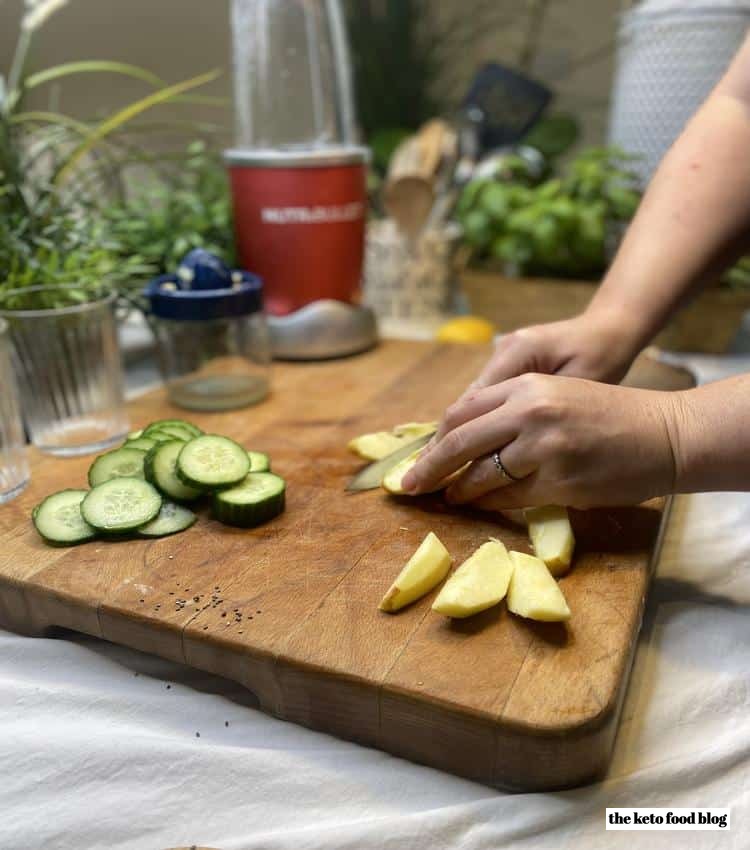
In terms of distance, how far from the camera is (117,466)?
3.21 feet

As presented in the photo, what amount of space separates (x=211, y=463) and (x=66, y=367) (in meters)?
0.39

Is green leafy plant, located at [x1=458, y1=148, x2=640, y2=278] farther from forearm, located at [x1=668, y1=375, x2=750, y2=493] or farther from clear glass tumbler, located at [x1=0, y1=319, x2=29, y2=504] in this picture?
clear glass tumbler, located at [x1=0, y1=319, x2=29, y2=504]

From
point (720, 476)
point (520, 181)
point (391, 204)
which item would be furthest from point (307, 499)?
point (520, 181)

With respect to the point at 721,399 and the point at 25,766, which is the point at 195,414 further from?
the point at 721,399

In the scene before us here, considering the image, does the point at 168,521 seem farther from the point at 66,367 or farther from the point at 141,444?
the point at 66,367

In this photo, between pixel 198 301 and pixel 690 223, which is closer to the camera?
pixel 690 223

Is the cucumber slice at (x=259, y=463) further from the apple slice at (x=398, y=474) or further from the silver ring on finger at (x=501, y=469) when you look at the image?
the silver ring on finger at (x=501, y=469)

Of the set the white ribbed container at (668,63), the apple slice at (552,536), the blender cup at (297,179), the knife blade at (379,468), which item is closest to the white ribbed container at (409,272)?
the blender cup at (297,179)

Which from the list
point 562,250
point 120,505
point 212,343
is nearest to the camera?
point 120,505

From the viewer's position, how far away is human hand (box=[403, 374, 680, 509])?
759 millimetres

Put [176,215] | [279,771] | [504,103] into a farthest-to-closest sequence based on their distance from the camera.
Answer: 1. [504,103]
2. [176,215]
3. [279,771]

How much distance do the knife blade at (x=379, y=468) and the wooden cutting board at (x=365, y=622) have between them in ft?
0.07

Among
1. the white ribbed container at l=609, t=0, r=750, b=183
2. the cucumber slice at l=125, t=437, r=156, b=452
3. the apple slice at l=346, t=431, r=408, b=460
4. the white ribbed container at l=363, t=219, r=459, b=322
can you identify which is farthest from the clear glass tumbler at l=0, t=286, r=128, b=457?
the white ribbed container at l=609, t=0, r=750, b=183

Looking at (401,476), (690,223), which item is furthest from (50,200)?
(690,223)
